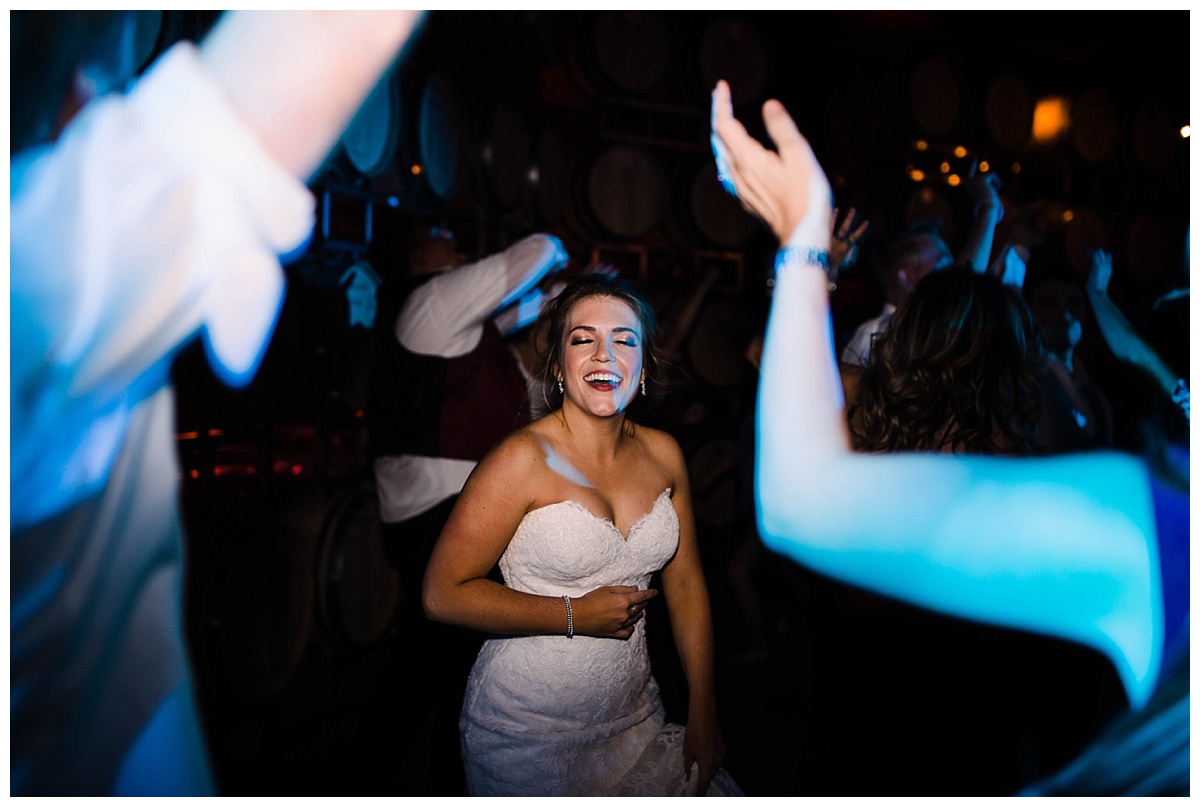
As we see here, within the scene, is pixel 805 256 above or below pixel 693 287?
below

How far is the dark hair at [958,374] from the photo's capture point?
170cm

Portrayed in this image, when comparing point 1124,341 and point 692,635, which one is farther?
point 1124,341

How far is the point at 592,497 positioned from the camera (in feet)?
5.79

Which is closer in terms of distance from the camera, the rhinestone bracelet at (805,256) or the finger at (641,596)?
the rhinestone bracelet at (805,256)

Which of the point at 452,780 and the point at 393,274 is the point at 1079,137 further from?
the point at 452,780

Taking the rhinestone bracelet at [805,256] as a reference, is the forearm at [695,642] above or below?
below

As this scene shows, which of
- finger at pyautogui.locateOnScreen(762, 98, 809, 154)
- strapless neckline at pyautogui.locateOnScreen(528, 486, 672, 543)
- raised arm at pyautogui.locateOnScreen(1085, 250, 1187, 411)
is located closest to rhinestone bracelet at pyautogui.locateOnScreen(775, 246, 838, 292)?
finger at pyautogui.locateOnScreen(762, 98, 809, 154)

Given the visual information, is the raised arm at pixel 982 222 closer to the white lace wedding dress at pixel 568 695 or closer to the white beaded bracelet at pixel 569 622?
the white lace wedding dress at pixel 568 695

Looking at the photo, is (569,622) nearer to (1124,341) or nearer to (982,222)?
(1124,341)

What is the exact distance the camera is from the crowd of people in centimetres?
130

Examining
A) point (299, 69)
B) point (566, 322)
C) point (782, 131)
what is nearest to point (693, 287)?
point (299, 69)

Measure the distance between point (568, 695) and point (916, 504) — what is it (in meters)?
0.86

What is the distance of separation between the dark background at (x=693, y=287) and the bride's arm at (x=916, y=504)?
0.39ft

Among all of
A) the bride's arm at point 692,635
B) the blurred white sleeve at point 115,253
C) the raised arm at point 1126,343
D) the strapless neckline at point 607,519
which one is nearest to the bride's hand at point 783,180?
the strapless neckline at point 607,519
